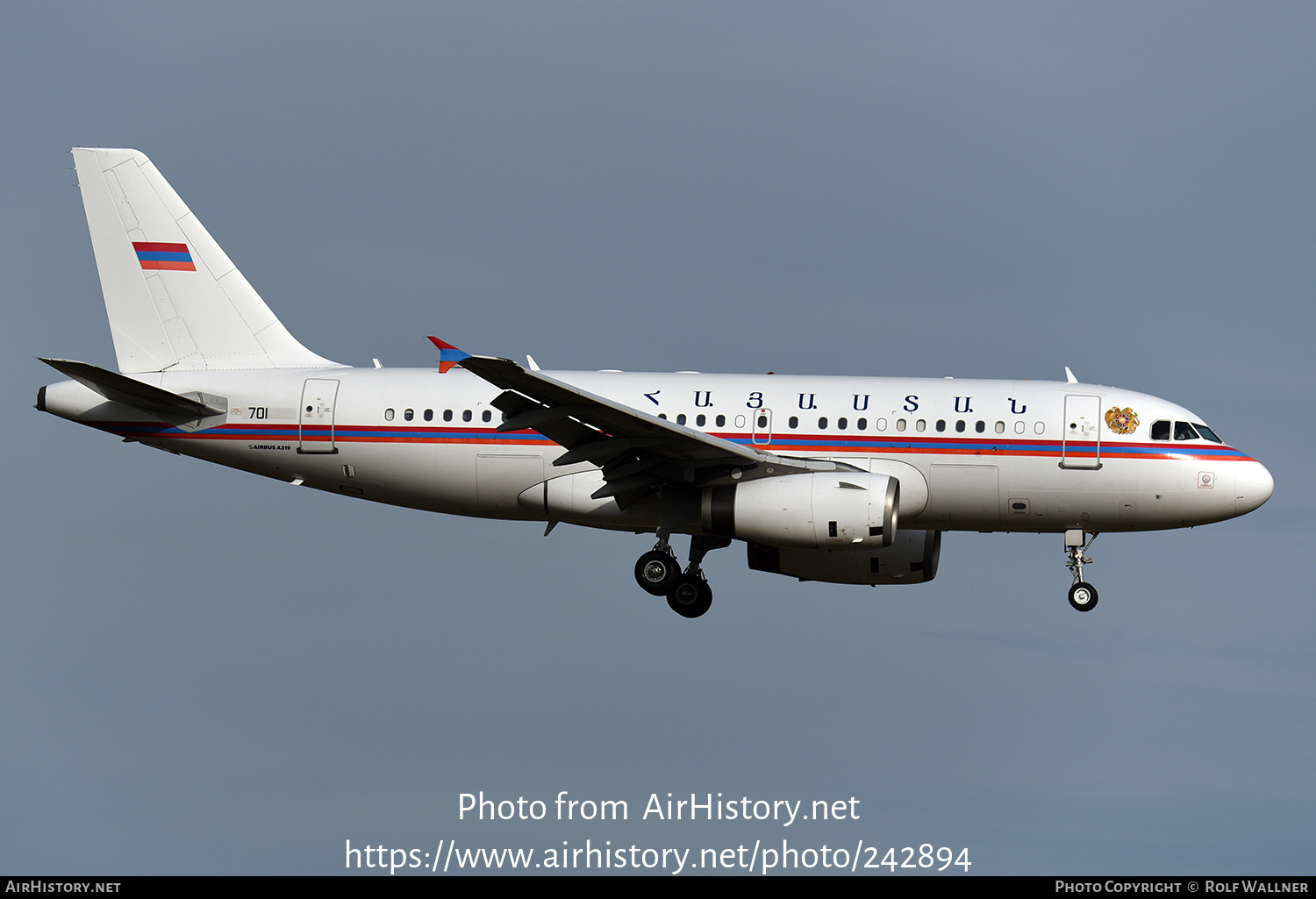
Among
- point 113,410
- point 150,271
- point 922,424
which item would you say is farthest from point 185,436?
point 922,424

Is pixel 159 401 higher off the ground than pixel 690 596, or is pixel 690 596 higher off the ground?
pixel 159 401

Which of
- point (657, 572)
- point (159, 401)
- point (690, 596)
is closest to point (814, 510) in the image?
point (657, 572)

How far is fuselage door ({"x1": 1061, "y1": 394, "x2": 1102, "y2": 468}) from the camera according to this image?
26922 mm

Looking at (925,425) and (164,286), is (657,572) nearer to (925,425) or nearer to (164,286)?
(925,425)

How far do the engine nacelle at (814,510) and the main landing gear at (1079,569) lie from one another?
4465mm

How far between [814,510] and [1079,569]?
630 cm

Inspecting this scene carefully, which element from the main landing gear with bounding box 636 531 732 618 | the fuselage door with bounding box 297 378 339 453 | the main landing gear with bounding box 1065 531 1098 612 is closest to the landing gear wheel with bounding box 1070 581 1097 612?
the main landing gear with bounding box 1065 531 1098 612

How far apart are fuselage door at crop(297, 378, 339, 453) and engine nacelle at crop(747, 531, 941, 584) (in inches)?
347

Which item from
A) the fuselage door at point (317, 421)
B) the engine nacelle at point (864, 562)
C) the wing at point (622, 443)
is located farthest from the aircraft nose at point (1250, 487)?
the fuselage door at point (317, 421)

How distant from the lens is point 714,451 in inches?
991

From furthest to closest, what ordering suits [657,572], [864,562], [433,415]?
[864,562], [433,415], [657,572]

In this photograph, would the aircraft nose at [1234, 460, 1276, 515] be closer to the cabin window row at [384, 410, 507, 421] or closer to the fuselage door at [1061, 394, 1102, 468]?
the fuselage door at [1061, 394, 1102, 468]

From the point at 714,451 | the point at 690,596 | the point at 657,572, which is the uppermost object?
the point at 714,451

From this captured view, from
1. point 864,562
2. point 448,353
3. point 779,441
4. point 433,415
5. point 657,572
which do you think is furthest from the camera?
point 864,562
